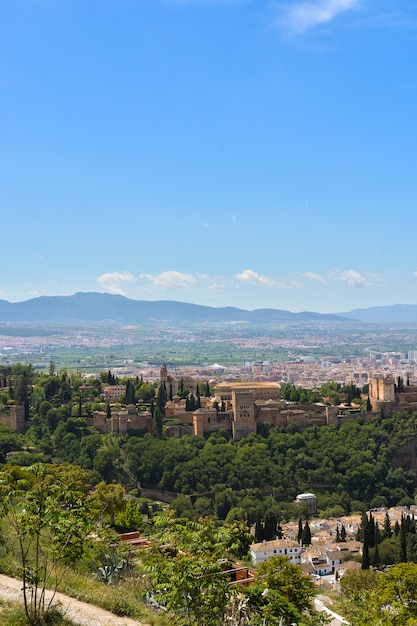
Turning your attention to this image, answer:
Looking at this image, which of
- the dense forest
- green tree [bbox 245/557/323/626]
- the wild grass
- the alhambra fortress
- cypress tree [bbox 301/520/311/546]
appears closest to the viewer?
the wild grass

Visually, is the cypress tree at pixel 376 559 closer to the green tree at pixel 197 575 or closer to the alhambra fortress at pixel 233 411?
the green tree at pixel 197 575

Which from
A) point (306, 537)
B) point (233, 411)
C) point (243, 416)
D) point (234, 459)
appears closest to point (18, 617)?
point (306, 537)

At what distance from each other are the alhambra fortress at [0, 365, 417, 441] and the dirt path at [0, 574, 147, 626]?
32.2 m

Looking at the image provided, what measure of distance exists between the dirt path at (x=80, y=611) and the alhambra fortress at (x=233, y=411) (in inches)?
1268

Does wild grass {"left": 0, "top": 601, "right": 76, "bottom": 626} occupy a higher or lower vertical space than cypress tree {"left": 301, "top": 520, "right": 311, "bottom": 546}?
higher

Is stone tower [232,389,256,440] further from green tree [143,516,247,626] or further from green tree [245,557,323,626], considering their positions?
green tree [143,516,247,626]

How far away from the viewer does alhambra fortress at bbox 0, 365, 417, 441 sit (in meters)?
42.4

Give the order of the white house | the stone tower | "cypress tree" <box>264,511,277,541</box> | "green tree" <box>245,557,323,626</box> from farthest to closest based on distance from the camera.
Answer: the stone tower
"cypress tree" <box>264,511,277,541</box>
the white house
"green tree" <box>245,557,323,626</box>

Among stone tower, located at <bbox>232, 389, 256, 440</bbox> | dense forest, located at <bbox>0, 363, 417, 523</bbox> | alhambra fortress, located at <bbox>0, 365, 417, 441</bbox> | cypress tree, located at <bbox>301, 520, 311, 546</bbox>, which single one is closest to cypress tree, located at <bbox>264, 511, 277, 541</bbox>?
cypress tree, located at <bbox>301, 520, 311, 546</bbox>

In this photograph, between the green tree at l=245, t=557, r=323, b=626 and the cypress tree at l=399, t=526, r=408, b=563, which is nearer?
the green tree at l=245, t=557, r=323, b=626

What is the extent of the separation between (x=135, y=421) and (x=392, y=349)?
146m

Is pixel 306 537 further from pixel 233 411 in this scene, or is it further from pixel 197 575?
pixel 197 575

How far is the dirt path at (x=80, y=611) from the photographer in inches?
351

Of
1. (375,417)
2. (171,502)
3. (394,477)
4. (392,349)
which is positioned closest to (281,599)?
(171,502)
